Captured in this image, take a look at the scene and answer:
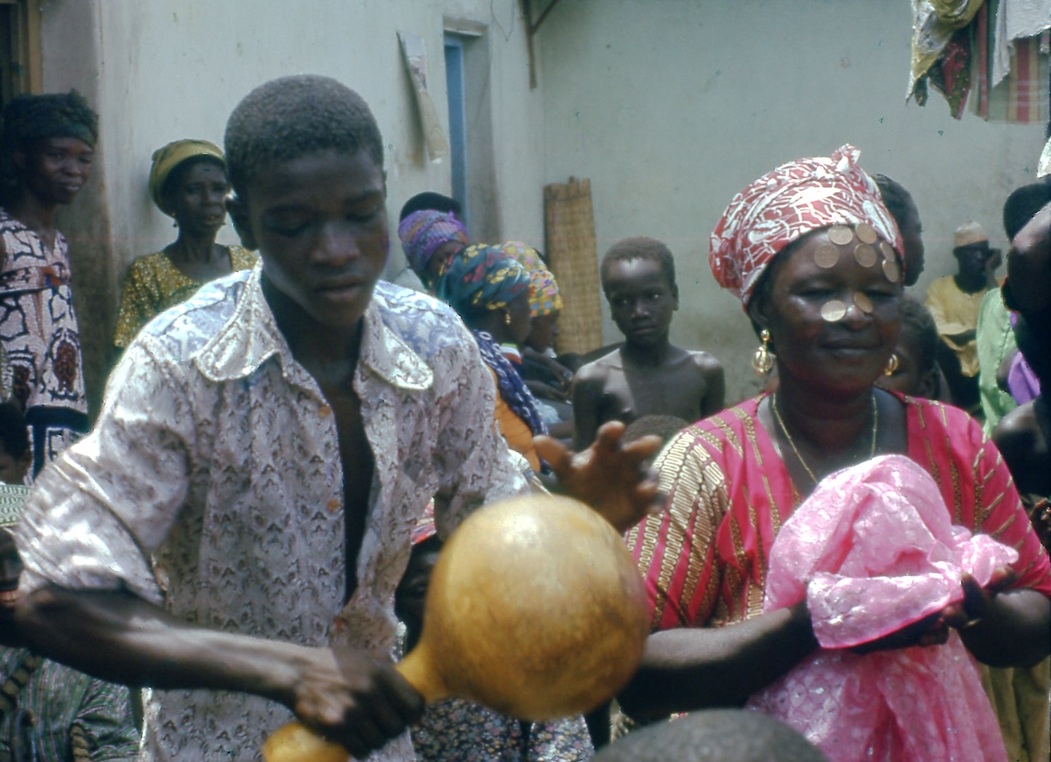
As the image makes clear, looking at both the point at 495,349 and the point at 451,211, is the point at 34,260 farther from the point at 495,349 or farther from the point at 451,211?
the point at 451,211

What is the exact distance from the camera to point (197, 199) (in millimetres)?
6488

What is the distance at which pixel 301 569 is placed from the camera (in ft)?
8.09

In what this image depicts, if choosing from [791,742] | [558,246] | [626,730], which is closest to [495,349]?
[626,730]

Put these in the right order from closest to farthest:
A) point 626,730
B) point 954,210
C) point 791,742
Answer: point 791,742
point 626,730
point 954,210

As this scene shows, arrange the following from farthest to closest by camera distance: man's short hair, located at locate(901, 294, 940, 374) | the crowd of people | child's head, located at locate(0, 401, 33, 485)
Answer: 1. child's head, located at locate(0, 401, 33, 485)
2. man's short hair, located at locate(901, 294, 940, 374)
3. the crowd of people

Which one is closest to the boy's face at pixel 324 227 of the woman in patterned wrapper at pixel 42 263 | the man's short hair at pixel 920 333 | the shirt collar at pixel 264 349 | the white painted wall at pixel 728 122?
the shirt collar at pixel 264 349

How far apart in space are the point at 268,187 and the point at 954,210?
1021 centimetres

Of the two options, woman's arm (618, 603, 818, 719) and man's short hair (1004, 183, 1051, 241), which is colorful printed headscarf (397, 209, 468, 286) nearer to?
man's short hair (1004, 183, 1051, 241)

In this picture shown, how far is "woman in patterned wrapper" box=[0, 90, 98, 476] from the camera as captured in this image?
568cm

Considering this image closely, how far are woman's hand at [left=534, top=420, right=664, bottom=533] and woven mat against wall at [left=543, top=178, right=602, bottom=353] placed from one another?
31.5 ft

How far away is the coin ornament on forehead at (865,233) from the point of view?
8.90 feet

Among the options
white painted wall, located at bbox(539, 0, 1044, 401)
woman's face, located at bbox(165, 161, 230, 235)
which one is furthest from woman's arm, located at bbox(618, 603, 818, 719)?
white painted wall, located at bbox(539, 0, 1044, 401)

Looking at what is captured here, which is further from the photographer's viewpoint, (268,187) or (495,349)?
(495,349)

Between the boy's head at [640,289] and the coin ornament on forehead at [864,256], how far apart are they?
3745 millimetres
